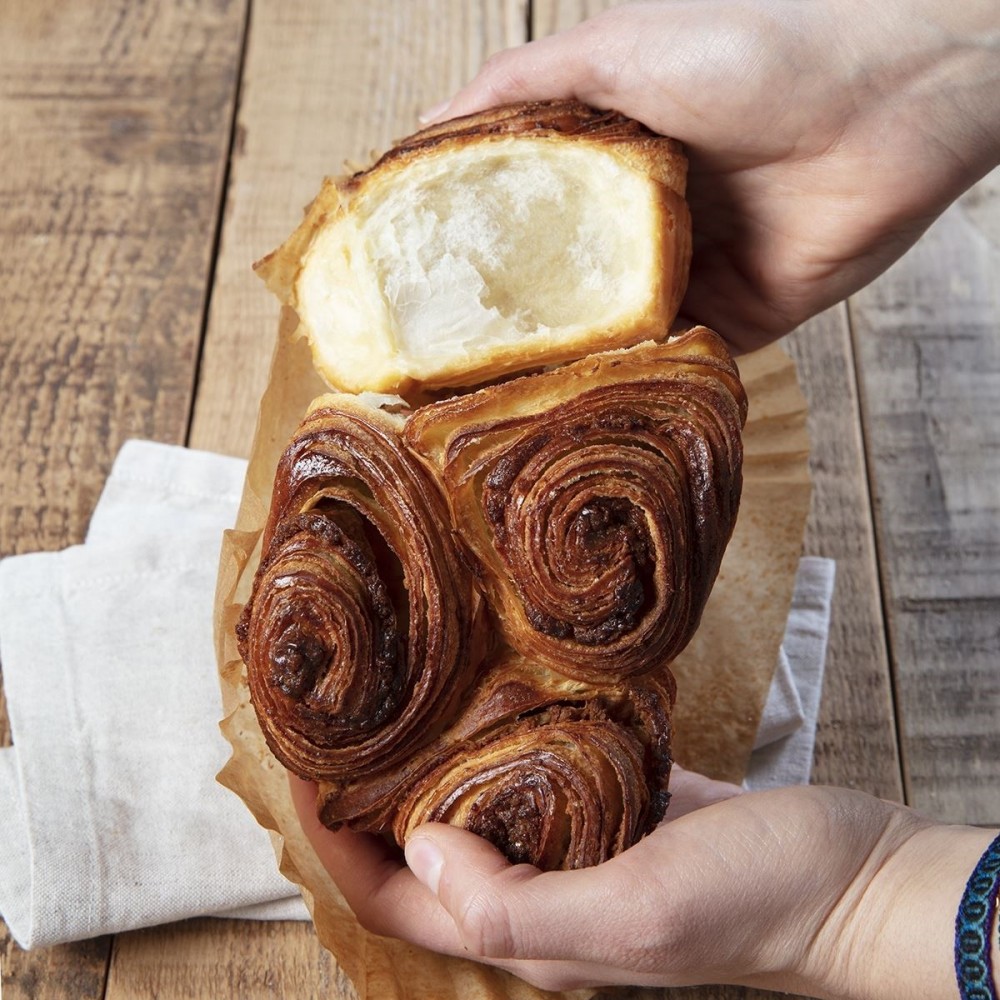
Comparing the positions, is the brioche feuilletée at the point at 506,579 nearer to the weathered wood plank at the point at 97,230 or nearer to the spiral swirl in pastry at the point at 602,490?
the spiral swirl in pastry at the point at 602,490

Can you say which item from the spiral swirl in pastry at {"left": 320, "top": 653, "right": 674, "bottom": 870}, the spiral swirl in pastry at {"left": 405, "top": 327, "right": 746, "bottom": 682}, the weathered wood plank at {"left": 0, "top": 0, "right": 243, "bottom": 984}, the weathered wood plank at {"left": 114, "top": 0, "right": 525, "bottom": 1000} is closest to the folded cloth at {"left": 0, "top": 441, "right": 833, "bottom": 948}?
the weathered wood plank at {"left": 0, "top": 0, "right": 243, "bottom": 984}

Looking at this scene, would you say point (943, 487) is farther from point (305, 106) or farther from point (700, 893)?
point (305, 106)

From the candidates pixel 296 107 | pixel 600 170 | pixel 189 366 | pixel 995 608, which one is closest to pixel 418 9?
pixel 296 107

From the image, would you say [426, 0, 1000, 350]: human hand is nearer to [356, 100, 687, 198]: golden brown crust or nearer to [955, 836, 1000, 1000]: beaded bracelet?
[356, 100, 687, 198]: golden brown crust

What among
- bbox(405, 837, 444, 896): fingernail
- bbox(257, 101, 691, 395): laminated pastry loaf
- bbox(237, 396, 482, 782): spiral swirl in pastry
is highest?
bbox(257, 101, 691, 395): laminated pastry loaf

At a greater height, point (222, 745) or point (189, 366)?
point (189, 366)

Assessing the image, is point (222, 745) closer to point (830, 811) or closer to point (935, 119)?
point (830, 811)

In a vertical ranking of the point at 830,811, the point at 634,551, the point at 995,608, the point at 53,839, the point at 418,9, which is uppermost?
the point at 418,9
